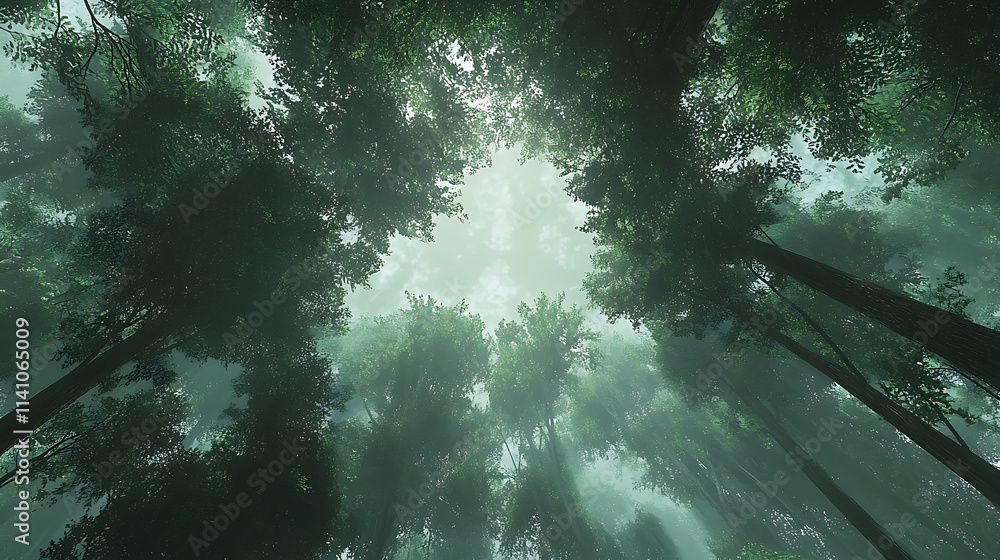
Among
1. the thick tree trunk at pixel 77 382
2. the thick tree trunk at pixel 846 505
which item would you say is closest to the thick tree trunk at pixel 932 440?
the thick tree trunk at pixel 846 505

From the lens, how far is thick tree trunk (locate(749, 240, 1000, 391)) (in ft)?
15.4

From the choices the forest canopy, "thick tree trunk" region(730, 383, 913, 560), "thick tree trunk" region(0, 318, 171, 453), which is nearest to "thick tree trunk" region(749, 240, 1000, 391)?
the forest canopy

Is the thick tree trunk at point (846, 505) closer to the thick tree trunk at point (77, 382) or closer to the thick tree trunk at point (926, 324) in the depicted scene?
the thick tree trunk at point (926, 324)

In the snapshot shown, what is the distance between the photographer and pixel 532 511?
1894cm

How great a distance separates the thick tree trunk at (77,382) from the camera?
598 cm

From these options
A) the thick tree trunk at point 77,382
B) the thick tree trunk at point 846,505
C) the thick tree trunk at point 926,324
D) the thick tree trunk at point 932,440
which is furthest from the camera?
the thick tree trunk at point 846,505

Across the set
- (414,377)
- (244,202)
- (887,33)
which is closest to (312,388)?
(244,202)

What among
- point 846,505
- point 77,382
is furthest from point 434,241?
point 846,505

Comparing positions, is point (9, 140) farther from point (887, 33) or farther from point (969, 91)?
point (969, 91)

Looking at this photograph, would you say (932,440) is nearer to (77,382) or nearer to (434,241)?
(434,241)

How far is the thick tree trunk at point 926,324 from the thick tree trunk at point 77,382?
14.6 metres

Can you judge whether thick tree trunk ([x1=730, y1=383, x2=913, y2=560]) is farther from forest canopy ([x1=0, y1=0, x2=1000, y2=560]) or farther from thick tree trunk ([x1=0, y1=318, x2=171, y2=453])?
thick tree trunk ([x1=0, y1=318, x2=171, y2=453])

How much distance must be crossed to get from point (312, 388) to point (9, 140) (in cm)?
2425

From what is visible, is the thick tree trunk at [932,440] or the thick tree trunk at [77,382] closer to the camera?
the thick tree trunk at [932,440]
